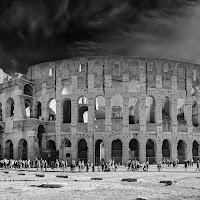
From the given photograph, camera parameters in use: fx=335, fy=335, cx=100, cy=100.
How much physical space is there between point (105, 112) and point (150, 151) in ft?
24.3

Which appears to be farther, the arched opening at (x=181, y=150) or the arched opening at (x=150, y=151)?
the arched opening at (x=181, y=150)

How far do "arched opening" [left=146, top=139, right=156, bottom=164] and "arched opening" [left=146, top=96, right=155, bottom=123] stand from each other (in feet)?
8.49

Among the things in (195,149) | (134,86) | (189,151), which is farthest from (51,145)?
(195,149)

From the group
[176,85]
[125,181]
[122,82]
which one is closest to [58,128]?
[122,82]

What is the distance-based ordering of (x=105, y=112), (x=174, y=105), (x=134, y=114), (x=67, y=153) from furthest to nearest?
(x=134, y=114)
(x=174, y=105)
(x=67, y=153)
(x=105, y=112)

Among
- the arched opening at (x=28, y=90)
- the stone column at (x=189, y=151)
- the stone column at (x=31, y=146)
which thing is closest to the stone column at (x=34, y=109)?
the arched opening at (x=28, y=90)

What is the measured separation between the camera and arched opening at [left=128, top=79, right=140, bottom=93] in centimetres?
4053

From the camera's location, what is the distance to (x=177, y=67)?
1640 inches

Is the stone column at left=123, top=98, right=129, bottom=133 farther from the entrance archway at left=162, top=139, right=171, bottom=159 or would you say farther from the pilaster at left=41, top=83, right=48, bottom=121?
the pilaster at left=41, top=83, right=48, bottom=121

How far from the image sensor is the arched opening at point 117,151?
38.5m

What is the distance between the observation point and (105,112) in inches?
1527

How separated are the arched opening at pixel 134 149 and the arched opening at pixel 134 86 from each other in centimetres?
622

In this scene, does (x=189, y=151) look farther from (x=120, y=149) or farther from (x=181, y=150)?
(x=120, y=149)

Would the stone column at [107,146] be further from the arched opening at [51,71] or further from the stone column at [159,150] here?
the arched opening at [51,71]
